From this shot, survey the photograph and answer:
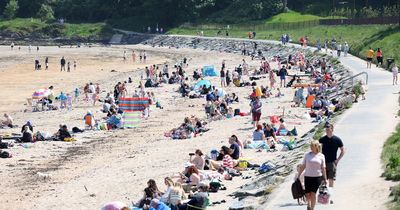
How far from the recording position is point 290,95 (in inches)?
1654

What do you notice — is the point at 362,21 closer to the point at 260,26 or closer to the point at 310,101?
the point at 260,26

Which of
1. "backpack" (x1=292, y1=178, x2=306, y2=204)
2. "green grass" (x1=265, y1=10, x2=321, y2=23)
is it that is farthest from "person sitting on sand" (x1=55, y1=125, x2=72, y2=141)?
"green grass" (x1=265, y1=10, x2=321, y2=23)

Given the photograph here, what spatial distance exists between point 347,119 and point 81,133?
1197 cm

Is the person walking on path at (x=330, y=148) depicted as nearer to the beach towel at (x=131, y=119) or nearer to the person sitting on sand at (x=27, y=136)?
the person sitting on sand at (x=27, y=136)

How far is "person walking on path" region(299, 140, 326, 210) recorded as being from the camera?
1476 centimetres

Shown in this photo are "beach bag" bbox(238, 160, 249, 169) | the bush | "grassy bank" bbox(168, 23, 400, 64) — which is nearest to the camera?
"beach bag" bbox(238, 160, 249, 169)

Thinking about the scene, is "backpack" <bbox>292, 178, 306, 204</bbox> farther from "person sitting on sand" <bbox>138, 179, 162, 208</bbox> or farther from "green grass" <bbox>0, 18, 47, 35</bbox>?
"green grass" <bbox>0, 18, 47, 35</bbox>

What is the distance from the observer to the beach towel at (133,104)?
123 ft

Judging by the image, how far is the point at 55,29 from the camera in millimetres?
111938

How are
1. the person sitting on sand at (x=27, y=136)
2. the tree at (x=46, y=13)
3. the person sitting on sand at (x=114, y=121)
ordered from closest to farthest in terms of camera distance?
1. the person sitting on sand at (x=27, y=136)
2. the person sitting on sand at (x=114, y=121)
3. the tree at (x=46, y=13)

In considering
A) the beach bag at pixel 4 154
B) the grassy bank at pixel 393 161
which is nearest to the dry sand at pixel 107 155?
the beach bag at pixel 4 154

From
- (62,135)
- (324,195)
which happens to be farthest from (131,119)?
(324,195)

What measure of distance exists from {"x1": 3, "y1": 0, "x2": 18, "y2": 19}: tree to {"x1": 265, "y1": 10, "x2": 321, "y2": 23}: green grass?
131 feet

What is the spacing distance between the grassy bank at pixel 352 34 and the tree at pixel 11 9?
29743 mm
